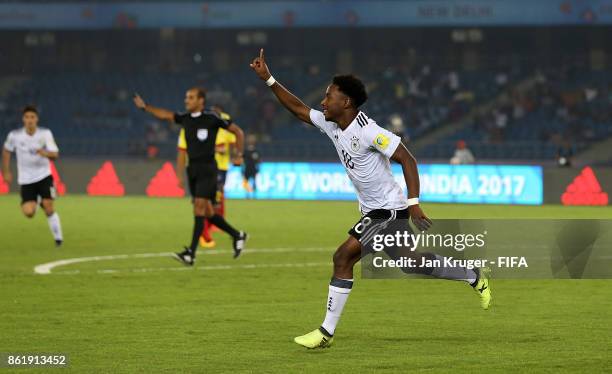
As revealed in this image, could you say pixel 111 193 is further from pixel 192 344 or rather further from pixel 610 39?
pixel 192 344

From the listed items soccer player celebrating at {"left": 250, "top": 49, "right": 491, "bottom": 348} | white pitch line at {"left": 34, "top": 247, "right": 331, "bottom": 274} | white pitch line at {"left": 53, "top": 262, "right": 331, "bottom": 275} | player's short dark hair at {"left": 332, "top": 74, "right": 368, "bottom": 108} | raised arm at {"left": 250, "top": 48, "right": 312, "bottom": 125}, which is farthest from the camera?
white pitch line at {"left": 34, "top": 247, "right": 331, "bottom": 274}

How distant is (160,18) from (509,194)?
24897 mm

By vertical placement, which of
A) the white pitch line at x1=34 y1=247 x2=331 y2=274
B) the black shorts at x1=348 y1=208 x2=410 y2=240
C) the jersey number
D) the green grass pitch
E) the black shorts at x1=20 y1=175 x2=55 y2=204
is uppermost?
the jersey number

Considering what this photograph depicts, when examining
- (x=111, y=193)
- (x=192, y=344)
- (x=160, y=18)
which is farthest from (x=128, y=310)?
(x=160, y=18)

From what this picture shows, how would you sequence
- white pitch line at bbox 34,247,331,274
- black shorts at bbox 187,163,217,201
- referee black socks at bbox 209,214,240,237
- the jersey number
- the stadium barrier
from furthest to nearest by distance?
the stadium barrier
referee black socks at bbox 209,214,240,237
black shorts at bbox 187,163,217,201
white pitch line at bbox 34,247,331,274
the jersey number

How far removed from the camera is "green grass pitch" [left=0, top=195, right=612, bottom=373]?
9.42 m

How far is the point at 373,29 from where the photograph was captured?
56406 mm

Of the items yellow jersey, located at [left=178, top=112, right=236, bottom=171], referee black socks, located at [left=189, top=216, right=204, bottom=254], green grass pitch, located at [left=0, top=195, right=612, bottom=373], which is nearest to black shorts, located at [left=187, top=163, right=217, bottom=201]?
referee black socks, located at [left=189, top=216, right=204, bottom=254]

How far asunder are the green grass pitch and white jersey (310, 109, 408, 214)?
1139 millimetres

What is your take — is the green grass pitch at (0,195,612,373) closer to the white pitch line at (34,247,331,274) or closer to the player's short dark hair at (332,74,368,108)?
the white pitch line at (34,247,331,274)

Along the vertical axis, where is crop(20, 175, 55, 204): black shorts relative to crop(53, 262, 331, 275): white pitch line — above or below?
above

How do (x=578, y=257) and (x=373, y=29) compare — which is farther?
(x=373, y=29)

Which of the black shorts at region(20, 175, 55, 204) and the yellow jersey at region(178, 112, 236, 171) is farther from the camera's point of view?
the yellow jersey at region(178, 112, 236, 171)

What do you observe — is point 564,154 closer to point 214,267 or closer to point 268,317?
point 214,267
